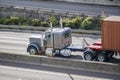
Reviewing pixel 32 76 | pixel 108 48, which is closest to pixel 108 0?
pixel 108 48

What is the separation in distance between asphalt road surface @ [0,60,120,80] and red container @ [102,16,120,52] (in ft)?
9.97

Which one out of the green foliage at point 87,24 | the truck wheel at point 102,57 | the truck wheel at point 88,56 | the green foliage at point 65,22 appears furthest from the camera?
the green foliage at point 65,22

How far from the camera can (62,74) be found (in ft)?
98.1

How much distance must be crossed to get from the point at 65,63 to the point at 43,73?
78.3 inches

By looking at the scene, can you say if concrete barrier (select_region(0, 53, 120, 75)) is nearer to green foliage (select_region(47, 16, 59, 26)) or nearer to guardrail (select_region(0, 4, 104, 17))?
green foliage (select_region(47, 16, 59, 26))

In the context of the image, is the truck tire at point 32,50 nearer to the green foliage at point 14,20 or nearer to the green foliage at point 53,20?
the green foliage at point 53,20

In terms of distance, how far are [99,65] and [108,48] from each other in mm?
2559

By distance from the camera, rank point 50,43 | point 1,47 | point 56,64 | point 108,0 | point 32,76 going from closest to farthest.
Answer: point 32,76 → point 56,64 → point 50,43 → point 1,47 → point 108,0

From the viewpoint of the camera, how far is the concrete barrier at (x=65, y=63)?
2967 centimetres

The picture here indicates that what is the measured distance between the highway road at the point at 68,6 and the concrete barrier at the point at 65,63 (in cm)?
2563

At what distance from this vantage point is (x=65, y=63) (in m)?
31.2

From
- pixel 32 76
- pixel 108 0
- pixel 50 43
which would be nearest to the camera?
pixel 32 76

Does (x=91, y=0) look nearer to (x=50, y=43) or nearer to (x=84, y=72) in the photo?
(x=50, y=43)

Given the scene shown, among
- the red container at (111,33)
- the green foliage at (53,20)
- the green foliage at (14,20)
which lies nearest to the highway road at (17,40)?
the red container at (111,33)
